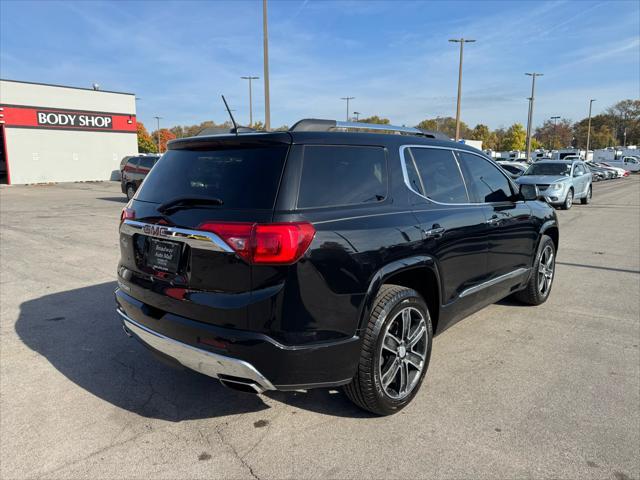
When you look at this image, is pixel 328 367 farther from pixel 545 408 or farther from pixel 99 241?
pixel 99 241

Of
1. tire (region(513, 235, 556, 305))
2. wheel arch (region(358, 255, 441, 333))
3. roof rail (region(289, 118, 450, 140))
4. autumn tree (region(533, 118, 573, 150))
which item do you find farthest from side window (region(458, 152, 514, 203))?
autumn tree (region(533, 118, 573, 150))

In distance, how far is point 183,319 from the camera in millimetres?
2773

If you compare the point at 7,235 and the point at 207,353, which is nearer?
the point at 207,353

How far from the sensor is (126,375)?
12.2ft

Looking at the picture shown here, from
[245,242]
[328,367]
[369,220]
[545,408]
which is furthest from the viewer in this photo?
[545,408]

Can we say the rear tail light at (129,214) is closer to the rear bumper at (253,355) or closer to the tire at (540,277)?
the rear bumper at (253,355)

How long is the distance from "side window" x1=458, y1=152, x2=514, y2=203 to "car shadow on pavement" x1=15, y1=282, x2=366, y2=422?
2236mm

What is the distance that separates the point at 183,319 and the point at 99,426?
99 cm

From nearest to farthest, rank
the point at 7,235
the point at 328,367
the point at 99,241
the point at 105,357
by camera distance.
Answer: the point at 328,367 < the point at 105,357 < the point at 99,241 < the point at 7,235

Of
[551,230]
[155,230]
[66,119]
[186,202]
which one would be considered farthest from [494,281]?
[66,119]

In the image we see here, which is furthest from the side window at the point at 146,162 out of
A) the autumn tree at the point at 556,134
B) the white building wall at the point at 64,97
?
the autumn tree at the point at 556,134

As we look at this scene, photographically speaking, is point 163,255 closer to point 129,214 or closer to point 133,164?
point 129,214

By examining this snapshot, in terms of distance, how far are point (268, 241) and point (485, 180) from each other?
2.79 metres

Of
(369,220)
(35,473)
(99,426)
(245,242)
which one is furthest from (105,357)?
(369,220)
